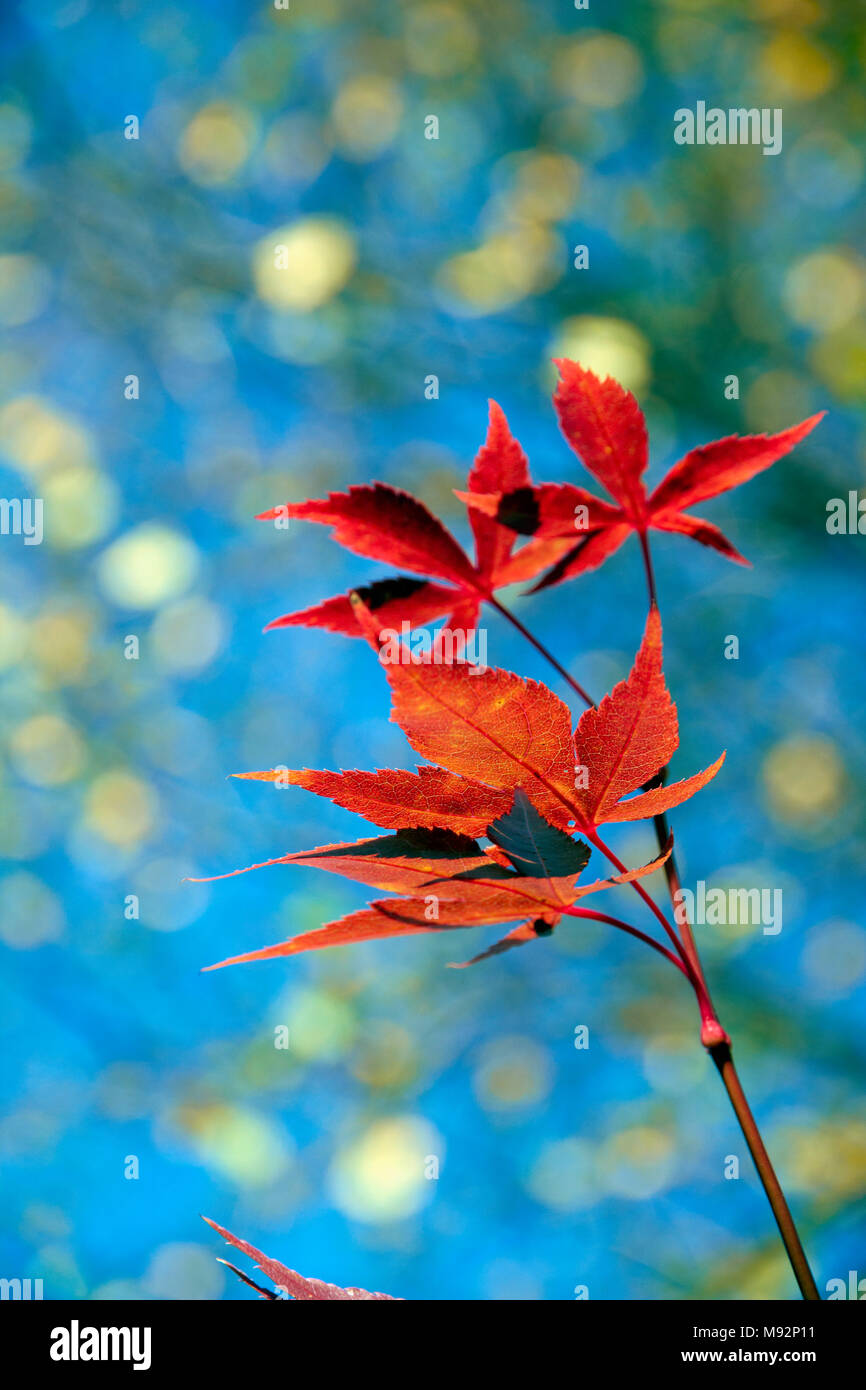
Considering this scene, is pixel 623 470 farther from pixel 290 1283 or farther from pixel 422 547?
pixel 290 1283

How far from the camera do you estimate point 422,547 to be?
1.09 feet

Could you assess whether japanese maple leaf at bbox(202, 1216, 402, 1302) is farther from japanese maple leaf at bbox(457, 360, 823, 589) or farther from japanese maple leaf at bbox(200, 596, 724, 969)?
japanese maple leaf at bbox(457, 360, 823, 589)

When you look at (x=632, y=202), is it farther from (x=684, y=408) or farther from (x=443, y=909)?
(x=443, y=909)

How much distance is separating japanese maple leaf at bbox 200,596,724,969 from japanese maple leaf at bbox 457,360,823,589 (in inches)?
3.2

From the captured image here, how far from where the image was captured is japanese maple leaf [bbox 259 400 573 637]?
317mm

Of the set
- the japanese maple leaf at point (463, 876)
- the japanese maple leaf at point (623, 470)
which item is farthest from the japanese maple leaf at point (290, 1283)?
the japanese maple leaf at point (623, 470)

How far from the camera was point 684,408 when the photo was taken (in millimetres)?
1725

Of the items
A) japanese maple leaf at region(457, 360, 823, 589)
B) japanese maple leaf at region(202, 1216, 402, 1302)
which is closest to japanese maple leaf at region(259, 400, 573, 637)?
japanese maple leaf at region(457, 360, 823, 589)

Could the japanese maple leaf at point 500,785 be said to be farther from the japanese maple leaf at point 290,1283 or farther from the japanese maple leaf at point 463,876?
the japanese maple leaf at point 290,1283

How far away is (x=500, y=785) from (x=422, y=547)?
4.0 inches

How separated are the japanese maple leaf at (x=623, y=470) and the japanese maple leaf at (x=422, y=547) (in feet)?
0.05

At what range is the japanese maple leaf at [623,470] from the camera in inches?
12.8

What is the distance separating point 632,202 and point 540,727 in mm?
1749
